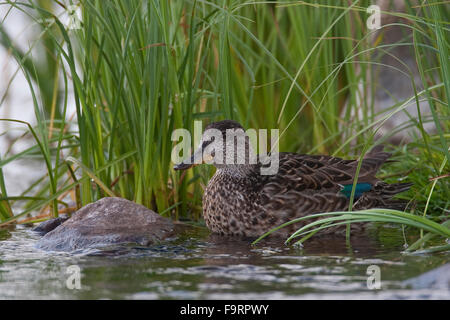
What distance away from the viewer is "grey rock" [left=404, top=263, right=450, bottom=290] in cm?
394

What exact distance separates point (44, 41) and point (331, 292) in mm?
7139

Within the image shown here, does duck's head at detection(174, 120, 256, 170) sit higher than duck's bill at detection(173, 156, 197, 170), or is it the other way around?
duck's head at detection(174, 120, 256, 170)

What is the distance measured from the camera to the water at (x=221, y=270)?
3.92 metres

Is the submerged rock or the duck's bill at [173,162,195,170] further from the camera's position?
the duck's bill at [173,162,195,170]

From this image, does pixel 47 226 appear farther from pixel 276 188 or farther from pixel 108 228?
pixel 276 188

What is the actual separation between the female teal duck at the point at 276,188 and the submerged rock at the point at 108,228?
0.44 metres

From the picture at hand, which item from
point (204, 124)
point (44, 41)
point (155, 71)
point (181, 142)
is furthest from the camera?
point (44, 41)

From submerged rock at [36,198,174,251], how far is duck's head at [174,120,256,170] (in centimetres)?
45

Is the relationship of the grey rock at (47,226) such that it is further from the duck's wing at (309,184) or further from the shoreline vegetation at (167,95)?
the duck's wing at (309,184)

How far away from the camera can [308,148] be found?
770cm

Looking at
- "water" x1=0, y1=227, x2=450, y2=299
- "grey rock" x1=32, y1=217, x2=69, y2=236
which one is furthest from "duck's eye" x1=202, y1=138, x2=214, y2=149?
"grey rock" x1=32, y1=217, x2=69, y2=236

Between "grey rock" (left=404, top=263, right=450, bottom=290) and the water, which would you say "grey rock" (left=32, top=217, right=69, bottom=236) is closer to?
the water

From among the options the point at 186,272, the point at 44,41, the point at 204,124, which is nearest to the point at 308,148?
the point at 204,124

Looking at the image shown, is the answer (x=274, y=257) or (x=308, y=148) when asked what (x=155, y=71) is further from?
(x=308, y=148)
